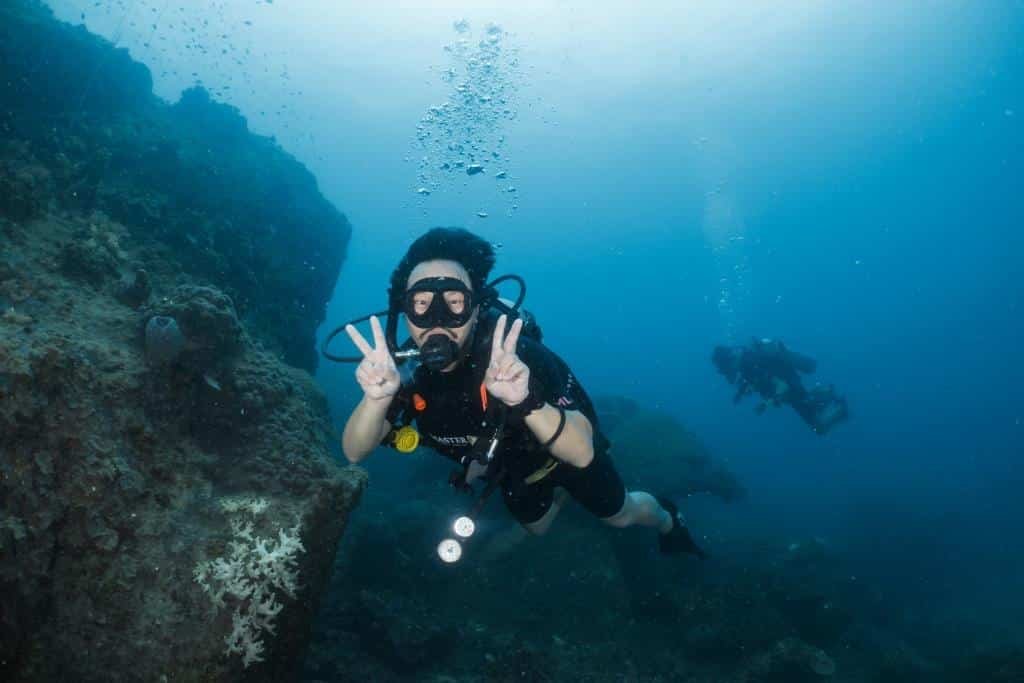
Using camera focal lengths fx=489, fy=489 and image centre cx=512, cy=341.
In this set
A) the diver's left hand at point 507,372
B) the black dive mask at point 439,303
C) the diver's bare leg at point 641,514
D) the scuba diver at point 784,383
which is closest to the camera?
the diver's left hand at point 507,372

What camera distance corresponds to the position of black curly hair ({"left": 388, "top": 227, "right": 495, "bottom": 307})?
12.8 ft

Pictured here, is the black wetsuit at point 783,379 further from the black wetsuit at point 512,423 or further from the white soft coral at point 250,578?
the white soft coral at point 250,578

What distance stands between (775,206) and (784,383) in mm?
79600

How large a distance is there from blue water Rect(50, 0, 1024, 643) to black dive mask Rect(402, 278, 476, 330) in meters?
22.0

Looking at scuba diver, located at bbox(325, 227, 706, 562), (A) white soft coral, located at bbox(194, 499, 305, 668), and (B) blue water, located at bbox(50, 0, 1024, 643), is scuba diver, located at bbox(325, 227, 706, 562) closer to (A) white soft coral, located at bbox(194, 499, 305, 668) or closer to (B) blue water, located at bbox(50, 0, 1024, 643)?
(A) white soft coral, located at bbox(194, 499, 305, 668)

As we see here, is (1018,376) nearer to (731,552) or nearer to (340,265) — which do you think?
(731,552)

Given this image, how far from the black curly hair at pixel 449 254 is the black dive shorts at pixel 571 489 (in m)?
2.09

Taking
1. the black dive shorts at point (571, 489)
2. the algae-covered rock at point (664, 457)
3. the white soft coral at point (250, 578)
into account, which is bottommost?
the white soft coral at point (250, 578)

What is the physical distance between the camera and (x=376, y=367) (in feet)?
11.0

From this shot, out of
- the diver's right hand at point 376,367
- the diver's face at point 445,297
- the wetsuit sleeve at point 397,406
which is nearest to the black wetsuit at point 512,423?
the wetsuit sleeve at point 397,406

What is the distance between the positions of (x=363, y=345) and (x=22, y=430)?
2.75 metres

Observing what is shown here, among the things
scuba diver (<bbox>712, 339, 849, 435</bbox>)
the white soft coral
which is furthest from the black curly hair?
scuba diver (<bbox>712, 339, 849, 435</bbox>)

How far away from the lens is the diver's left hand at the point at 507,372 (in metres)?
3.07

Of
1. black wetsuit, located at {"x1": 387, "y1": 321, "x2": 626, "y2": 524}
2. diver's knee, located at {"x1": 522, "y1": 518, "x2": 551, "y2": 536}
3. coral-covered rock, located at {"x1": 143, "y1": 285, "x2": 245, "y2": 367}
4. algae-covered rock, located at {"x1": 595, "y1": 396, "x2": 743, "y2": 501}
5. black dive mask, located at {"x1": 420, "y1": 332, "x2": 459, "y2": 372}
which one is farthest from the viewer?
algae-covered rock, located at {"x1": 595, "y1": 396, "x2": 743, "y2": 501}
